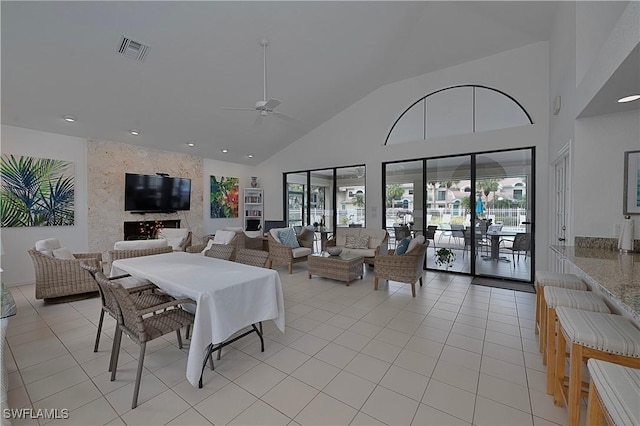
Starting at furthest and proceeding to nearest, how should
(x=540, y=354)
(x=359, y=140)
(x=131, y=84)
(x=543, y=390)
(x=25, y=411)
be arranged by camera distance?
(x=359, y=140)
(x=131, y=84)
(x=540, y=354)
(x=543, y=390)
(x=25, y=411)

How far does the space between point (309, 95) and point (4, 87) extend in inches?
186

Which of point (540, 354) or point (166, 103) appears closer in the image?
point (540, 354)

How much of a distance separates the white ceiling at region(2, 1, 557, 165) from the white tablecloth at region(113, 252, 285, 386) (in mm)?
2872

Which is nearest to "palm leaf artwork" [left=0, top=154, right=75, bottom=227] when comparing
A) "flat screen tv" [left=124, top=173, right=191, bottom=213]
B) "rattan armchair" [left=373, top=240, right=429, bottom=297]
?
"flat screen tv" [left=124, top=173, right=191, bottom=213]

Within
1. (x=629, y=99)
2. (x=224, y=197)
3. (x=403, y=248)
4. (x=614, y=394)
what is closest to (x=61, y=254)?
(x=224, y=197)

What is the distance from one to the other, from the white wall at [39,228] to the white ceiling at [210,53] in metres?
0.24

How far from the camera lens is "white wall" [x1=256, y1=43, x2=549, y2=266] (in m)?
4.68

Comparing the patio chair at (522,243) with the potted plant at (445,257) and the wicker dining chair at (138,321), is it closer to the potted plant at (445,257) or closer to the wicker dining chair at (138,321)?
the potted plant at (445,257)

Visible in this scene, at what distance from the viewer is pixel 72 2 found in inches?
114

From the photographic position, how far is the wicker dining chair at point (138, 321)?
1922 millimetres

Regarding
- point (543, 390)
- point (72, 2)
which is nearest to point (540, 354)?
point (543, 390)

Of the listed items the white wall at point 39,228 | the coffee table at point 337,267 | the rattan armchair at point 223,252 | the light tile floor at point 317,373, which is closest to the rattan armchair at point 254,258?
the rattan armchair at point 223,252

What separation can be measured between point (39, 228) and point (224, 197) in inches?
156

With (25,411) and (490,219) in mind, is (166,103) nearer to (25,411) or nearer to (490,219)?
(25,411)
